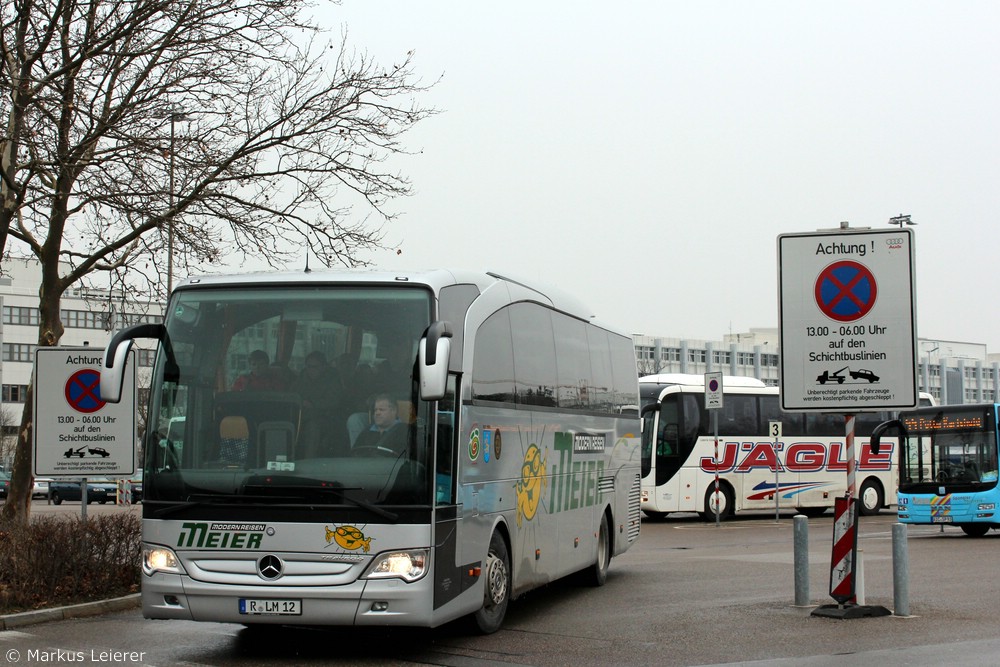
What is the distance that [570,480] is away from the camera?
1378 centimetres

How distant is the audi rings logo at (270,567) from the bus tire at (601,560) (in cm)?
647

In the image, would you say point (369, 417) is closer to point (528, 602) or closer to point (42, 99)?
point (528, 602)

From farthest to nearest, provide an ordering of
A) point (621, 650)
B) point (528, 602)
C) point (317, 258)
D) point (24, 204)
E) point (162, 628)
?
point (317, 258)
point (24, 204)
point (528, 602)
point (162, 628)
point (621, 650)

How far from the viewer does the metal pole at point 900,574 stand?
39.7 ft

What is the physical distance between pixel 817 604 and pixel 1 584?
8180 mm

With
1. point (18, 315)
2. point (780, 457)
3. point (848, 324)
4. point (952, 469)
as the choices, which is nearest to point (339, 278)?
point (848, 324)

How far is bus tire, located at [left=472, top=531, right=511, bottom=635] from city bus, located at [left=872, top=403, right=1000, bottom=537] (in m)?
16.3

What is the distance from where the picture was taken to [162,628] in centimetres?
1161

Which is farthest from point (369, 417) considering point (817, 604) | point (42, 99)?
point (42, 99)

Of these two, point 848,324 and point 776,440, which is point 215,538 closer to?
point 848,324

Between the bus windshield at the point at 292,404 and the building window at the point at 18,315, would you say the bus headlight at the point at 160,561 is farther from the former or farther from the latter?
the building window at the point at 18,315

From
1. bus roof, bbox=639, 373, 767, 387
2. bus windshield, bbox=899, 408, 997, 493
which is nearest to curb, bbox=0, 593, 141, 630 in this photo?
bus windshield, bbox=899, 408, 997, 493

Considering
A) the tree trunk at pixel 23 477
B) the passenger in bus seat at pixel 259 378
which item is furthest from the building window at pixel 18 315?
the passenger in bus seat at pixel 259 378

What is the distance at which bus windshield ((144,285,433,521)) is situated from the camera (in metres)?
9.45
